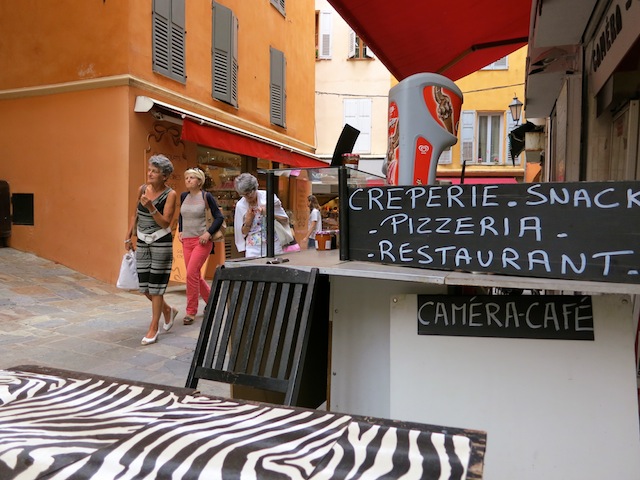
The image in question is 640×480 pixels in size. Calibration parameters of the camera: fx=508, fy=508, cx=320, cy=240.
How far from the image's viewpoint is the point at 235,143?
930 centimetres

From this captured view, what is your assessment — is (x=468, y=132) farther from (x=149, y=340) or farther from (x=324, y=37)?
(x=149, y=340)

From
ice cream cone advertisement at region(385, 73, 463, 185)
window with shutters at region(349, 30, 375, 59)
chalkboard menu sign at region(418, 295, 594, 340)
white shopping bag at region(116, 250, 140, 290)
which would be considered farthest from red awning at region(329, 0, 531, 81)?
window with shutters at region(349, 30, 375, 59)

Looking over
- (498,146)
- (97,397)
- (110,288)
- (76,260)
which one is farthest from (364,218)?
(498,146)

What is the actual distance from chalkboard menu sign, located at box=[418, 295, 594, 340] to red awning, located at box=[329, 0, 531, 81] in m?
2.58

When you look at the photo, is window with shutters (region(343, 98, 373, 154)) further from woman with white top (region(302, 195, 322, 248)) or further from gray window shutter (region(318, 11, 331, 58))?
woman with white top (region(302, 195, 322, 248))

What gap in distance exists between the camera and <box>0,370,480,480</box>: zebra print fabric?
3.59 ft

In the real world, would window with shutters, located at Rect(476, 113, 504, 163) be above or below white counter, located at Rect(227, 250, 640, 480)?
above

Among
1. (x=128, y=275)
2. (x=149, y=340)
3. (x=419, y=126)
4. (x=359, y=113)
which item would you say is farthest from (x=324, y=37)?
(x=419, y=126)

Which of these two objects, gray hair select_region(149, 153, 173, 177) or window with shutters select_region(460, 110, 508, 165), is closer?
gray hair select_region(149, 153, 173, 177)

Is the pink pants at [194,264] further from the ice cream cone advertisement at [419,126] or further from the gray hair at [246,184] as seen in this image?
the ice cream cone advertisement at [419,126]

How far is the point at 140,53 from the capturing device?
8.12 m

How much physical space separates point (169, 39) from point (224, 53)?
188cm

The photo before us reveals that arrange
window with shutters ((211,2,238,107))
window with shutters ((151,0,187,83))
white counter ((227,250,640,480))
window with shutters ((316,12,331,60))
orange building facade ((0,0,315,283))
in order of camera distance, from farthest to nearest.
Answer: window with shutters ((316,12,331,60)) < window with shutters ((211,2,238,107)) < window with shutters ((151,0,187,83)) < orange building facade ((0,0,315,283)) < white counter ((227,250,640,480))

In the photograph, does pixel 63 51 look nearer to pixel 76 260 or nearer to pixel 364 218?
pixel 76 260
